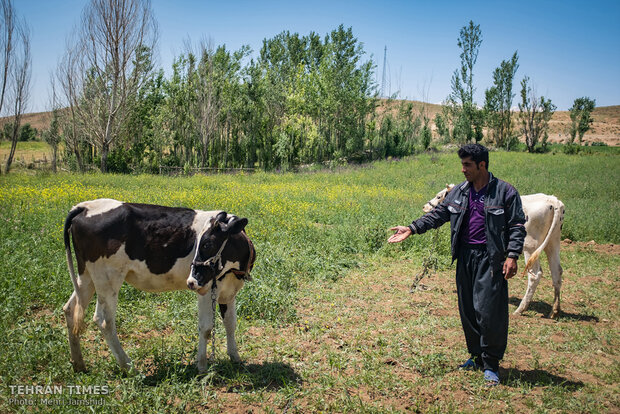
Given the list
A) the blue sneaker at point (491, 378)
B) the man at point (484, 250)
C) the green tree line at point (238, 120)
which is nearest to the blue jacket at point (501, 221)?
the man at point (484, 250)

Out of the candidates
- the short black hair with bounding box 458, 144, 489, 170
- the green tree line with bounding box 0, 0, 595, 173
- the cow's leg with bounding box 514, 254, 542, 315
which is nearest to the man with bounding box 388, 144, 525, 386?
the short black hair with bounding box 458, 144, 489, 170

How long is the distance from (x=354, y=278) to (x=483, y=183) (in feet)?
12.0

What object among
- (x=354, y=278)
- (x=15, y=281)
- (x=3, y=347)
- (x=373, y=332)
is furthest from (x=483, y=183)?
(x=15, y=281)

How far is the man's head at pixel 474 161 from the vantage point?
4094mm

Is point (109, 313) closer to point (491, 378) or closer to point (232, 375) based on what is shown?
point (232, 375)

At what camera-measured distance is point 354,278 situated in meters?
7.34

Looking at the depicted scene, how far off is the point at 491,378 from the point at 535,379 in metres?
0.60

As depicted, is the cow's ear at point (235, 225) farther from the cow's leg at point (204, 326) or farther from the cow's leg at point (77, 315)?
the cow's leg at point (77, 315)

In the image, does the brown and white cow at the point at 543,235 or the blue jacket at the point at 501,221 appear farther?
the brown and white cow at the point at 543,235

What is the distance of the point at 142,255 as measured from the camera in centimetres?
390

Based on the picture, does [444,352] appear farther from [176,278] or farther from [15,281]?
[15,281]

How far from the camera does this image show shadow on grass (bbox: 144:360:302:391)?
12.7ft

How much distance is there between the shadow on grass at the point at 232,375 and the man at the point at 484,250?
1911 mm

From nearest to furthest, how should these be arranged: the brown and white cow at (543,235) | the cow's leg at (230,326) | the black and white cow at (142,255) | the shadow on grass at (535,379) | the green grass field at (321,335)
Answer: the green grass field at (321,335)
the black and white cow at (142,255)
the shadow on grass at (535,379)
the cow's leg at (230,326)
the brown and white cow at (543,235)
